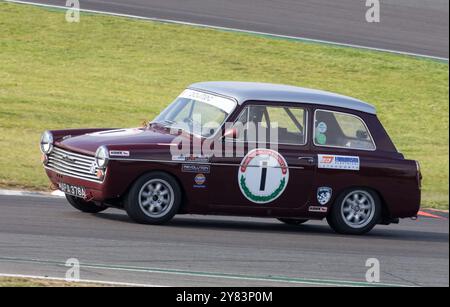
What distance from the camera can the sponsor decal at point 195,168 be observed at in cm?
1077

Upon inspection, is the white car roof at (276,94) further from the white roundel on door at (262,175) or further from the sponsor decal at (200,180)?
the sponsor decal at (200,180)

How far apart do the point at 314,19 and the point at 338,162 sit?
38.4ft

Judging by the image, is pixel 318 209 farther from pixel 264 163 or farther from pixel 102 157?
pixel 102 157

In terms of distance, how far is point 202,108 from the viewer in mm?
11484

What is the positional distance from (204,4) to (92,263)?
14835mm

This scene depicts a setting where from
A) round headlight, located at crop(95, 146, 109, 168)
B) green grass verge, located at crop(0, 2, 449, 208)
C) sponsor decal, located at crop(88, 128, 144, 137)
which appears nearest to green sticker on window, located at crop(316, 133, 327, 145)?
sponsor decal, located at crop(88, 128, 144, 137)

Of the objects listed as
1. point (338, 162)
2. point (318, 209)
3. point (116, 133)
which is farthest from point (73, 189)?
point (338, 162)

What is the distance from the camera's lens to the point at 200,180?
428 inches

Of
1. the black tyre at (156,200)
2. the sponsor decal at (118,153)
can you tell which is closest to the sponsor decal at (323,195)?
the black tyre at (156,200)

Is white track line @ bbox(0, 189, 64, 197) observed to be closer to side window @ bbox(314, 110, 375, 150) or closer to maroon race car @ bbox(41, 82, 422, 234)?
maroon race car @ bbox(41, 82, 422, 234)

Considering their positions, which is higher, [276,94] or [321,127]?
[276,94]

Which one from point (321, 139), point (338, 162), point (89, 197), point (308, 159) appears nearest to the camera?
point (89, 197)

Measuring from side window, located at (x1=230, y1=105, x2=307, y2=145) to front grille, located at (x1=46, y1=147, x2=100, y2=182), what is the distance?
62.8 inches

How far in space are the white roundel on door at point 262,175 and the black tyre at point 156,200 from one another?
2.36ft
